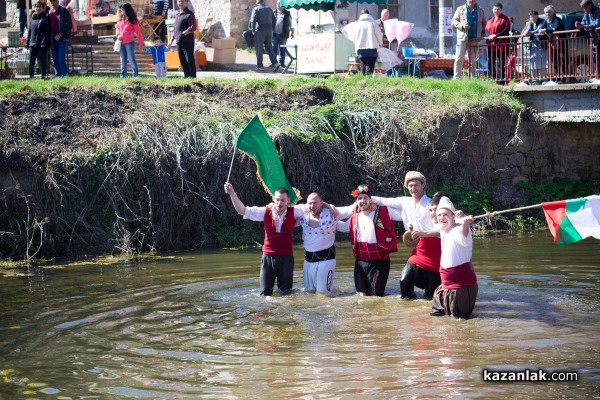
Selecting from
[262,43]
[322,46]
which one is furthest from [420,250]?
[262,43]

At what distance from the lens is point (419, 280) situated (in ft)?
41.3

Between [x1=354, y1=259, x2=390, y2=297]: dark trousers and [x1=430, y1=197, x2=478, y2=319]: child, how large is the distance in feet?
4.97

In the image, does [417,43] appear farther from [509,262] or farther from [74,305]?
[74,305]

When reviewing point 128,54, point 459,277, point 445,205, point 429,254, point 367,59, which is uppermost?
point 128,54

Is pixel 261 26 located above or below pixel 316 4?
below

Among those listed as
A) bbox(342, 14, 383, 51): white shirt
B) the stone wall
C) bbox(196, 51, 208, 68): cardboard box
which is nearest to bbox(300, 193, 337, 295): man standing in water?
bbox(342, 14, 383, 51): white shirt

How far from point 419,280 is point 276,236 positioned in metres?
2.06

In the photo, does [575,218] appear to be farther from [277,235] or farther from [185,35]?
[185,35]

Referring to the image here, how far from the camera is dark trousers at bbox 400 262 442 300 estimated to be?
12516 millimetres

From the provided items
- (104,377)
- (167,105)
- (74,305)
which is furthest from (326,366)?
(167,105)

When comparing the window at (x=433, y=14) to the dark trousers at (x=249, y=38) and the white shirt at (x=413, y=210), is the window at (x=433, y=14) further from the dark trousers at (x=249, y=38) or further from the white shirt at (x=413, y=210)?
the white shirt at (x=413, y=210)

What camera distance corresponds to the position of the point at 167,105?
2014 cm

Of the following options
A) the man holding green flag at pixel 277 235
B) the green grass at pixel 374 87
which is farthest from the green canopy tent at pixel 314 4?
the man holding green flag at pixel 277 235

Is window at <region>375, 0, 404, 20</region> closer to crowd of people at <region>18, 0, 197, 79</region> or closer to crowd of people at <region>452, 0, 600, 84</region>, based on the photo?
crowd of people at <region>452, 0, 600, 84</region>
